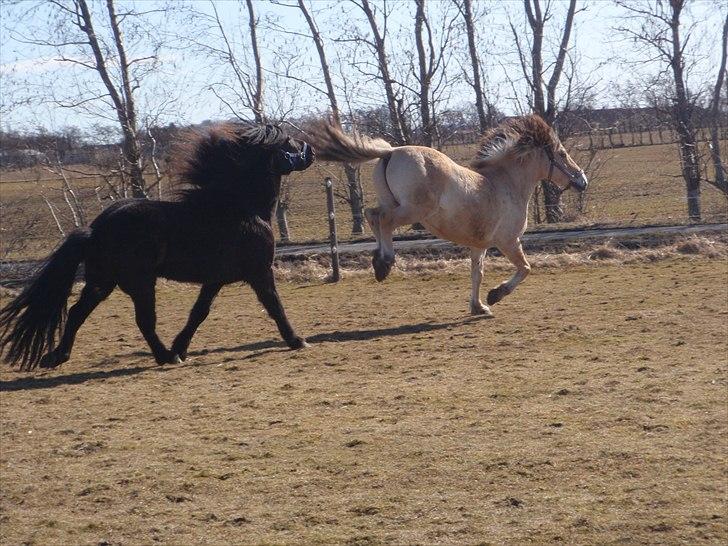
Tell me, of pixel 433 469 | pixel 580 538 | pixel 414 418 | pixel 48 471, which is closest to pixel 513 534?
pixel 580 538

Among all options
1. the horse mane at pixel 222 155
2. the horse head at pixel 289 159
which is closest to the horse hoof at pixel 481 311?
the horse head at pixel 289 159

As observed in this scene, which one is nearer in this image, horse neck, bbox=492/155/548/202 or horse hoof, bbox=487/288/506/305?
horse hoof, bbox=487/288/506/305

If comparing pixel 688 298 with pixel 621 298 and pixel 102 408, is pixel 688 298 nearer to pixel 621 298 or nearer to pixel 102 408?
pixel 621 298

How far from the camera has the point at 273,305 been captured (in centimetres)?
959

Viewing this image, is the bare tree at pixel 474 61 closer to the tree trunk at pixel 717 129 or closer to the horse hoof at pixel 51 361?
the tree trunk at pixel 717 129

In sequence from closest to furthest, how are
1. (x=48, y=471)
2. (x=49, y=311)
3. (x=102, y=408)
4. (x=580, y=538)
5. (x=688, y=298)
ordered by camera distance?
(x=580, y=538) < (x=48, y=471) < (x=102, y=408) < (x=49, y=311) < (x=688, y=298)

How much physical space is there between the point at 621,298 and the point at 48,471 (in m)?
7.46

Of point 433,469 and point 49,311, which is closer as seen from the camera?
point 433,469

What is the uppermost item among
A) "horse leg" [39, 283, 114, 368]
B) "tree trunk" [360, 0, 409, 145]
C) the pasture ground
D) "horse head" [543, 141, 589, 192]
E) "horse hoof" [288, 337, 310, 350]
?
"tree trunk" [360, 0, 409, 145]

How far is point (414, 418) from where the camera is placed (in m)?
6.84

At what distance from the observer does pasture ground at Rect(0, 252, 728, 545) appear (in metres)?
4.99

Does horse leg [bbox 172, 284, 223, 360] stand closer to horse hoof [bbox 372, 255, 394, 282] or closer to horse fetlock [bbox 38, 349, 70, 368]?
horse fetlock [bbox 38, 349, 70, 368]

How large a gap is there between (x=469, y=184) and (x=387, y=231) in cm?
145

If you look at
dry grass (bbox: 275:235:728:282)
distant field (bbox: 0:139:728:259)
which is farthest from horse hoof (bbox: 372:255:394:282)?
distant field (bbox: 0:139:728:259)
